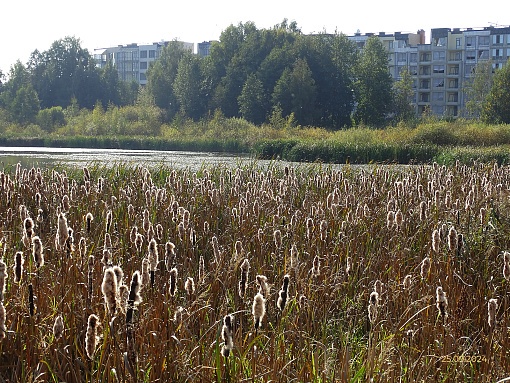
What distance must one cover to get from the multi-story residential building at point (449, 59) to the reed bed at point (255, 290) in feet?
308

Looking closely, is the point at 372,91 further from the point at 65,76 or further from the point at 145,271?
the point at 145,271

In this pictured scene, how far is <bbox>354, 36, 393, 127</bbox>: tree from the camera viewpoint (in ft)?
178

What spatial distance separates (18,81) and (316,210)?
7218 cm

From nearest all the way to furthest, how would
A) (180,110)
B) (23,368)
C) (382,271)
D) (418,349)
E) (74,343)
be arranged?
(23,368) < (74,343) < (418,349) < (382,271) < (180,110)

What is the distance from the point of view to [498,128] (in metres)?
28.1

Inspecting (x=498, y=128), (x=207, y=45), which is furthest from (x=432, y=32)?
(x=498, y=128)

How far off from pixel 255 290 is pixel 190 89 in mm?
59078

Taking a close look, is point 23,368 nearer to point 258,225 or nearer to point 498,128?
point 258,225

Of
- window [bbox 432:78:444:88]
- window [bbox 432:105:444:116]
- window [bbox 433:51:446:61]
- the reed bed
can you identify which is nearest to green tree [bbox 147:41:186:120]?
window [bbox 433:51:446:61]

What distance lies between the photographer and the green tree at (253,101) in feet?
179

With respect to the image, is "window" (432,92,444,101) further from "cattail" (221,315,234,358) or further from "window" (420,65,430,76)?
"cattail" (221,315,234,358)

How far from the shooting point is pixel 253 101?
54.7 meters

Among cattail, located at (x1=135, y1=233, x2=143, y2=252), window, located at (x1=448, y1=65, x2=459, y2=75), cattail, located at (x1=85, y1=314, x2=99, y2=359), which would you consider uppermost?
window, located at (x1=448, y1=65, x2=459, y2=75)

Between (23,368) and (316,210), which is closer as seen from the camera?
(23,368)
